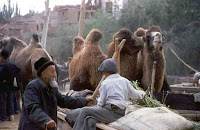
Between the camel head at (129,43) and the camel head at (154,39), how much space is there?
300 mm

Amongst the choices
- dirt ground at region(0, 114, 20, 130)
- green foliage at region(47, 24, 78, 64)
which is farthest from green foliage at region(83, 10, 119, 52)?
dirt ground at region(0, 114, 20, 130)

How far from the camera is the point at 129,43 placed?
6.96m

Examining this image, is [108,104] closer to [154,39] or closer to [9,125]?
[154,39]

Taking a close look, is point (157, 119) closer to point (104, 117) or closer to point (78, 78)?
point (104, 117)

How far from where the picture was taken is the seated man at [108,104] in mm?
4195

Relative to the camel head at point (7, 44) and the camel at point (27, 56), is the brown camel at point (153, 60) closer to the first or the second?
the camel at point (27, 56)

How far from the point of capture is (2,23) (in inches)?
1484

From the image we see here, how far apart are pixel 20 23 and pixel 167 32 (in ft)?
63.7

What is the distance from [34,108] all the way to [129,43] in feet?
12.5

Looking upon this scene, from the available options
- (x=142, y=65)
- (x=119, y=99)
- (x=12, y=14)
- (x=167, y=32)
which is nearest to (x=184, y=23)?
(x=167, y=32)

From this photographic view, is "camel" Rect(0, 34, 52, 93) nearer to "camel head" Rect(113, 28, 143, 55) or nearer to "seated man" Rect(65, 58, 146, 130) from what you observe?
"camel head" Rect(113, 28, 143, 55)

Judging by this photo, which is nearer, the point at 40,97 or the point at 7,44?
the point at 40,97

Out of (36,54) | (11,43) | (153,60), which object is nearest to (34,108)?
(153,60)

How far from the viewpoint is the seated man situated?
13.8 feet
